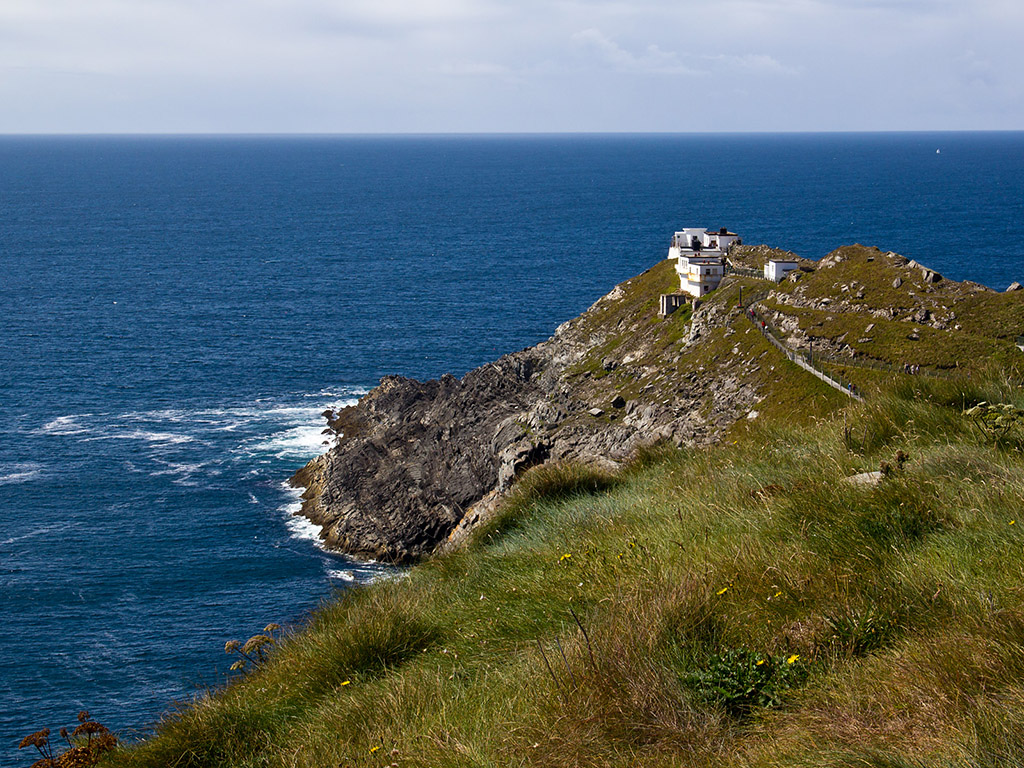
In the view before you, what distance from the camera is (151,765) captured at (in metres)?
7.83

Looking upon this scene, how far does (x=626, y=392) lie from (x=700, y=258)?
1929cm

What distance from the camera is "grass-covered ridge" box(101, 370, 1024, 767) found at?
5892mm

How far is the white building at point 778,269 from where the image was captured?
70000 mm

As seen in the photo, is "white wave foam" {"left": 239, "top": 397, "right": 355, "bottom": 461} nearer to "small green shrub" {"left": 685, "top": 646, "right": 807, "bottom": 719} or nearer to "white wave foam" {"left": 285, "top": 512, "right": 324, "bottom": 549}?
"white wave foam" {"left": 285, "top": 512, "right": 324, "bottom": 549}

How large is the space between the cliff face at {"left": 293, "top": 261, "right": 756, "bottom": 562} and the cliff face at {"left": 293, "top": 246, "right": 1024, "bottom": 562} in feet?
0.44

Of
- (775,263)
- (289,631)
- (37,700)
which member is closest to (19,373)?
(37,700)

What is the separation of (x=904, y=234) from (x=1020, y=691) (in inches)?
6928

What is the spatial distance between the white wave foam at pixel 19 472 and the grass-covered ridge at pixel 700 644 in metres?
63.3

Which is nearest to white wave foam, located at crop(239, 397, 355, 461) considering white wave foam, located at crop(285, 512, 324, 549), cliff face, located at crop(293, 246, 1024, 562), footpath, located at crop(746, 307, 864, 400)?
cliff face, located at crop(293, 246, 1024, 562)

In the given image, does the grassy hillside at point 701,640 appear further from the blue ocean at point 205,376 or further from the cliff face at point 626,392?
the cliff face at point 626,392

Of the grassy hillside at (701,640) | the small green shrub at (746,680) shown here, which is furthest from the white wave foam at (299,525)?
the small green shrub at (746,680)

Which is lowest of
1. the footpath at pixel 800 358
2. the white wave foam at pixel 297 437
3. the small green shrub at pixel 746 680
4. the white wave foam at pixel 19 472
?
the white wave foam at pixel 19 472

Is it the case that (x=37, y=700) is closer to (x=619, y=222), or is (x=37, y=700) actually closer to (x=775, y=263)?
(x=775, y=263)

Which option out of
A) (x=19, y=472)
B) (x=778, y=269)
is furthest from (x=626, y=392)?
(x=19, y=472)
